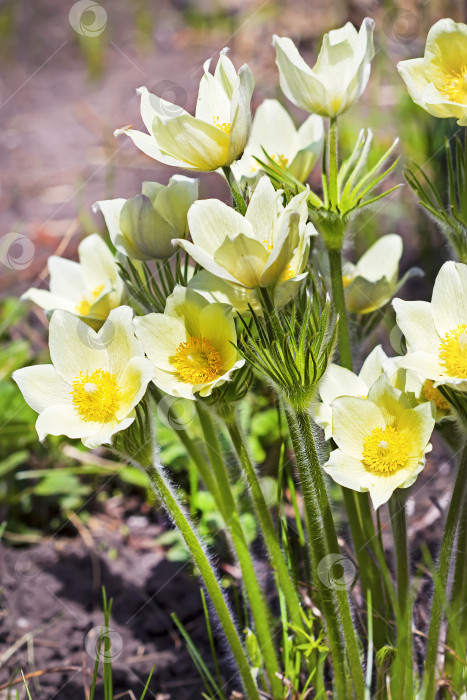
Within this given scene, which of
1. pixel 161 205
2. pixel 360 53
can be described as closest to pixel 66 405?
pixel 161 205

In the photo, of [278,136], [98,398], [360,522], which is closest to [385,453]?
[360,522]

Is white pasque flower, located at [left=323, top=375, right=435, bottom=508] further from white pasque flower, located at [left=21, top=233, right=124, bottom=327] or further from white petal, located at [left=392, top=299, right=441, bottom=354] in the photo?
white pasque flower, located at [left=21, top=233, right=124, bottom=327]

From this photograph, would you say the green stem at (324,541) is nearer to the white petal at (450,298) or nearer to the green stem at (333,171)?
the white petal at (450,298)

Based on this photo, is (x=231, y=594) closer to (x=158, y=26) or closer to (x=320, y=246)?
(x=320, y=246)

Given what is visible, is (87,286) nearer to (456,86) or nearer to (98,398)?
(98,398)

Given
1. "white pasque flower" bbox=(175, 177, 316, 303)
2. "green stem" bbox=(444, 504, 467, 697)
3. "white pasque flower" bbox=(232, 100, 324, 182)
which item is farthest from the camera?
"white pasque flower" bbox=(232, 100, 324, 182)

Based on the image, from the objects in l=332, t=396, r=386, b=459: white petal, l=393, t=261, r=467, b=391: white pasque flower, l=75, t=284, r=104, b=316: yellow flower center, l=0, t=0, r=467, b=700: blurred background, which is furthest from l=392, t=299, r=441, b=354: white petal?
l=75, t=284, r=104, b=316: yellow flower center
